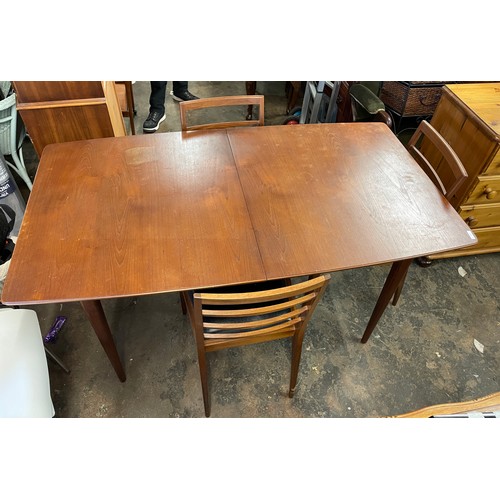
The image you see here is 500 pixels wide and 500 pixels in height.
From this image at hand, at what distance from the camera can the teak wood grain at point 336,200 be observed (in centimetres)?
119

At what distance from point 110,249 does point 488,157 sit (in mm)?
1731

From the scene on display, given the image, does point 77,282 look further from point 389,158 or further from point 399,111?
point 399,111

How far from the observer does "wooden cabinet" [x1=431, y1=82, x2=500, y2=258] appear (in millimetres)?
1670

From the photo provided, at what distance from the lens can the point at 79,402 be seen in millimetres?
1556

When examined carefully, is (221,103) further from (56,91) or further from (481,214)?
(481,214)

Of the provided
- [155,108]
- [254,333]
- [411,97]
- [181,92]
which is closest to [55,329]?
[254,333]

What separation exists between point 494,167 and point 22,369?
7.25ft

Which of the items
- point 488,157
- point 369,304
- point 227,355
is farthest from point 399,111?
point 227,355

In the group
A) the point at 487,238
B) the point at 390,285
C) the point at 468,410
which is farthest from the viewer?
the point at 487,238

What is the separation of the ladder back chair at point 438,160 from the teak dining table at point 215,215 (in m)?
0.09

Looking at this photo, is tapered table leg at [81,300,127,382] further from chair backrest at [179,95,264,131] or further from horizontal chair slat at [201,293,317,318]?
chair backrest at [179,95,264,131]

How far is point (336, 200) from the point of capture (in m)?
1.36

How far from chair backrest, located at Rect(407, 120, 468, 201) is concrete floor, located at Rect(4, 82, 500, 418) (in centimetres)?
67

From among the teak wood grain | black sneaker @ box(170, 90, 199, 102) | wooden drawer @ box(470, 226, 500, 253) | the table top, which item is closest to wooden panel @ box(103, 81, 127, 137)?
the table top
